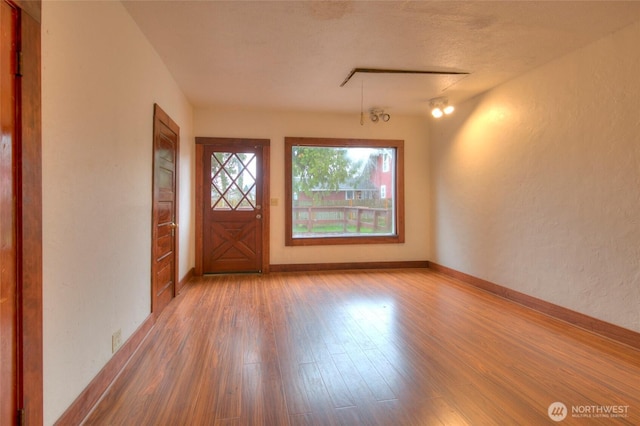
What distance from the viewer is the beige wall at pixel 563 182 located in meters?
2.62

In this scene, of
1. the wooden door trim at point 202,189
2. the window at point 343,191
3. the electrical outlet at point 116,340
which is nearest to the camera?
the electrical outlet at point 116,340

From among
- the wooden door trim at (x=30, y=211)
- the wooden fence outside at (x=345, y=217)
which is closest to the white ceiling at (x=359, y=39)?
the wooden door trim at (x=30, y=211)

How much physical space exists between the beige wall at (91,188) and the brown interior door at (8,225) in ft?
0.54

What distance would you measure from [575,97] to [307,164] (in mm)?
3514

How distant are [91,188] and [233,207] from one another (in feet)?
10.7

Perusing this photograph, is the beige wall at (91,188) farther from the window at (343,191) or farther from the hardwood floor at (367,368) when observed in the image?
the window at (343,191)

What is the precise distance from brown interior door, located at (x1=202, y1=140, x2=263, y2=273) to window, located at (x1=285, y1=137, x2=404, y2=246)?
1.68ft

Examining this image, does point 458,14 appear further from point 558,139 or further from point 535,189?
point 535,189

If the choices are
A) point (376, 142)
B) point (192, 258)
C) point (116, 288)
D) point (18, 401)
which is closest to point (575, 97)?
point (376, 142)

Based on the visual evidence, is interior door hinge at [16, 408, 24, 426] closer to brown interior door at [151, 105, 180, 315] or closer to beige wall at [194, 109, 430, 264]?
brown interior door at [151, 105, 180, 315]

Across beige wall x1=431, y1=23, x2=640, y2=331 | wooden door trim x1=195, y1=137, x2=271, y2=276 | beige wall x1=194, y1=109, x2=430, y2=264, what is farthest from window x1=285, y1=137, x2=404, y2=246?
beige wall x1=431, y1=23, x2=640, y2=331

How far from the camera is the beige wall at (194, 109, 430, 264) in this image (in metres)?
5.05

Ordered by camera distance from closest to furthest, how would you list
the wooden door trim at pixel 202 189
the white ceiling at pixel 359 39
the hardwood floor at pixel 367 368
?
the hardwood floor at pixel 367 368, the white ceiling at pixel 359 39, the wooden door trim at pixel 202 189

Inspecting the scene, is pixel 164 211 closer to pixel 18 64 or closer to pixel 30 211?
pixel 30 211
